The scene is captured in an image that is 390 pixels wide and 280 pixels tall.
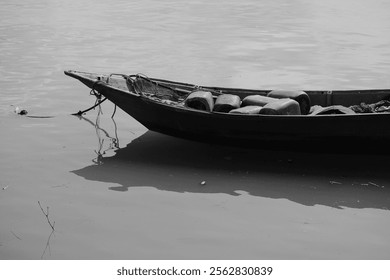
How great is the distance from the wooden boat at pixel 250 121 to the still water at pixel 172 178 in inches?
10.1

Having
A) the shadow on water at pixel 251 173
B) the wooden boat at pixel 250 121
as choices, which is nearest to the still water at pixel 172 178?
the shadow on water at pixel 251 173

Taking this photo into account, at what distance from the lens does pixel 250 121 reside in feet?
21.6

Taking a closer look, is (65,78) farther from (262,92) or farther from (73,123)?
(262,92)

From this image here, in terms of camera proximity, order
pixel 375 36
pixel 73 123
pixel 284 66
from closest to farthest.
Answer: pixel 73 123
pixel 284 66
pixel 375 36

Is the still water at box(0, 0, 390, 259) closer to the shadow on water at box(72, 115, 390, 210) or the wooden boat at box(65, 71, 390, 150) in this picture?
the shadow on water at box(72, 115, 390, 210)

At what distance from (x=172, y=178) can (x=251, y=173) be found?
80 centimetres

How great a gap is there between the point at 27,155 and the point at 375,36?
9.62 meters

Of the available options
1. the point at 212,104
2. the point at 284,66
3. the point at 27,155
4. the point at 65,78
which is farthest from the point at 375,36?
the point at 27,155

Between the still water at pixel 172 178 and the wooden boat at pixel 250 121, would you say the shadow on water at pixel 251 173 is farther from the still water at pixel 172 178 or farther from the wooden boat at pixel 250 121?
the wooden boat at pixel 250 121

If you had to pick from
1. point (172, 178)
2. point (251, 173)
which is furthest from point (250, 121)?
point (172, 178)

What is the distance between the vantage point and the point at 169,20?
17219mm

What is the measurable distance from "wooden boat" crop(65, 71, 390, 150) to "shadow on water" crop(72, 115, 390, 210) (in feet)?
0.65

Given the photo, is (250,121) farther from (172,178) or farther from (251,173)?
(172,178)
